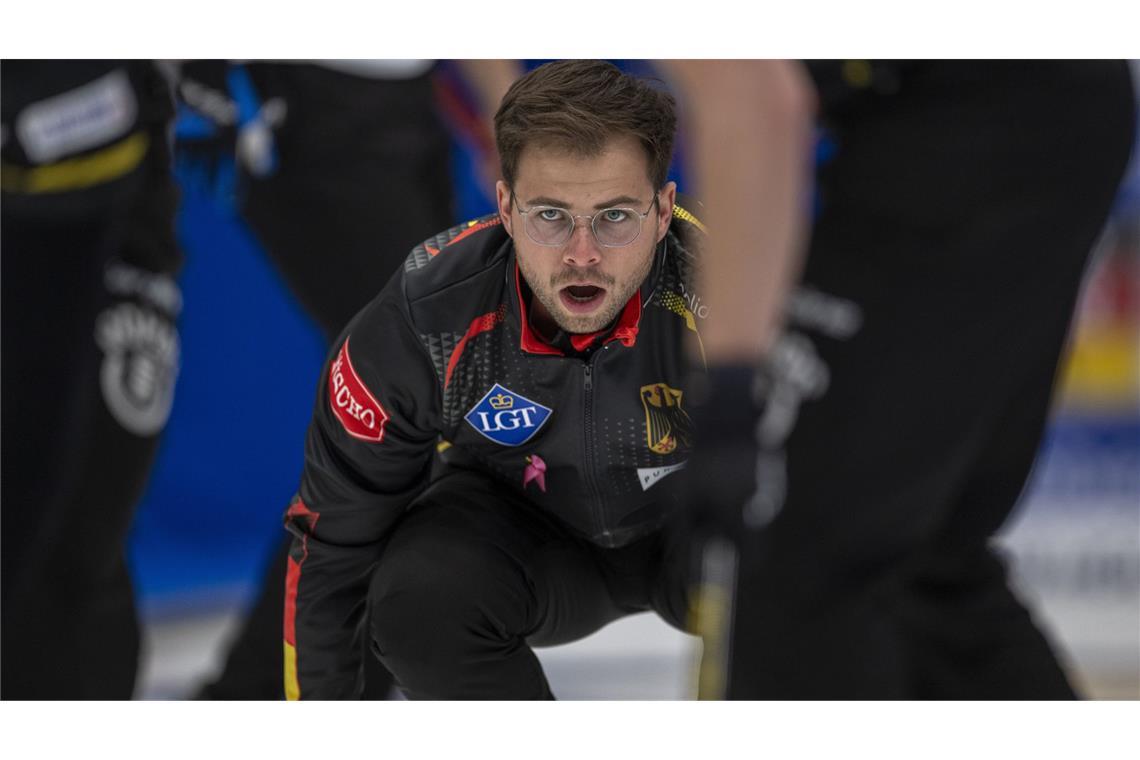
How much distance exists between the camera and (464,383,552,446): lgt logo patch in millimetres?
2064

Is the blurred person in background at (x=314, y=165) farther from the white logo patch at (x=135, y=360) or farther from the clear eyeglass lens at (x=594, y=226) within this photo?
the clear eyeglass lens at (x=594, y=226)

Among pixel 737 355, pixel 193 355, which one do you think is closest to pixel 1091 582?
pixel 737 355

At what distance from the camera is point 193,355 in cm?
244

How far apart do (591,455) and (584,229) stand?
363 mm

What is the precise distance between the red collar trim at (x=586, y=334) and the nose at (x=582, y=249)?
9cm

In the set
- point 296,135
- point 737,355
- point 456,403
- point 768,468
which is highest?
point 296,135

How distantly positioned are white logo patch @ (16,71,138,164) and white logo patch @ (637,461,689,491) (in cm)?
110

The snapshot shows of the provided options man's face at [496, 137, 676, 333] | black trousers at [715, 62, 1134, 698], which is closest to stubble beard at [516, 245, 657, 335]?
man's face at [496, 137, 676, 333]

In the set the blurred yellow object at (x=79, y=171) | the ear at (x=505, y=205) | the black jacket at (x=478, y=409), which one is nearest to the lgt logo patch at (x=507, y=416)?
the black jacket at (x=478, y=409)

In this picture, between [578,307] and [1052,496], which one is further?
[1052,496]

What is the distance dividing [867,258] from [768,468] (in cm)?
37

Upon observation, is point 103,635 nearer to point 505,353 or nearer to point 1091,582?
point 505,353

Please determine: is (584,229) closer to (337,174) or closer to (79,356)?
(337,174)

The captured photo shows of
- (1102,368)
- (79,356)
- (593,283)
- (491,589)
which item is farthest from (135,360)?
(1102,368)
